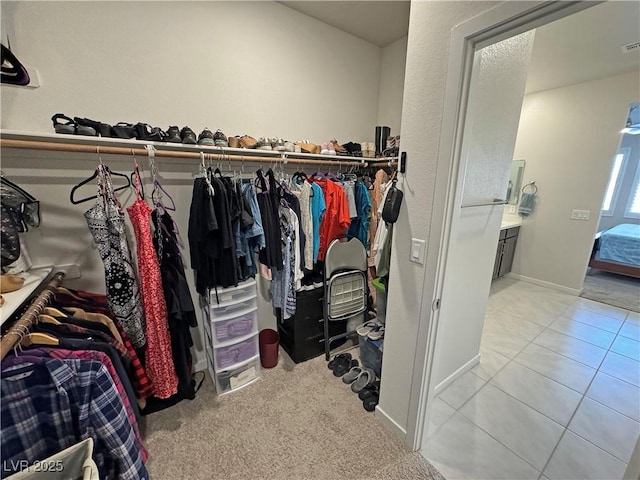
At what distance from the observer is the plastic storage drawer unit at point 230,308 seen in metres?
1.85

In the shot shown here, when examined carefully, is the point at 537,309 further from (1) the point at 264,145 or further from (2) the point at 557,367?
(1) the point at 264,145

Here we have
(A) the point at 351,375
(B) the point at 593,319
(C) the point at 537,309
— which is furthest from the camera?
(C) the point at 537,309

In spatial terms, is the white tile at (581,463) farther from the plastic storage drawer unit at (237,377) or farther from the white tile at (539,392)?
the plastic storage drawer unit at (237,377)

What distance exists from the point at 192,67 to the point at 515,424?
3.31 metres

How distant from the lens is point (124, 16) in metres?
1.58

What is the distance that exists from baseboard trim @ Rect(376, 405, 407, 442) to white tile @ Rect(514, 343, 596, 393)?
4.78 feet

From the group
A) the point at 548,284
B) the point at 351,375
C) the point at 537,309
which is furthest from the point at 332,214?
the point at 548,284

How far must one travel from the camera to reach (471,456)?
5.00 feet

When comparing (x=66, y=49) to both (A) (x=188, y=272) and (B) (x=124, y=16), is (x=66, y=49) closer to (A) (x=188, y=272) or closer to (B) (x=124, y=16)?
(B) (x=124, y=16)

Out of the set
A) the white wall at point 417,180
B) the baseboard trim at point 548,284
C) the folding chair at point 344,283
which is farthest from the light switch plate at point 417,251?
the baseboard trim at point 548,284

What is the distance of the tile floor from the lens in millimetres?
1491

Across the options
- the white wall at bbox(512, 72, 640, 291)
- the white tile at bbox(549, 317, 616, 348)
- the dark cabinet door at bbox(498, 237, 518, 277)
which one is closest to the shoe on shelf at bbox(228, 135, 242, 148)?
the white tile at bbox(549, 317, 616, 348)

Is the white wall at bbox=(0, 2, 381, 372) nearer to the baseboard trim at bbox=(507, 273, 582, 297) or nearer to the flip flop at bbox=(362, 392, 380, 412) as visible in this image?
the flip flop at bbox=(362, 392, 380, 412)

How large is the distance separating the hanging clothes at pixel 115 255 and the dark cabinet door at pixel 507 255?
4.58 m
